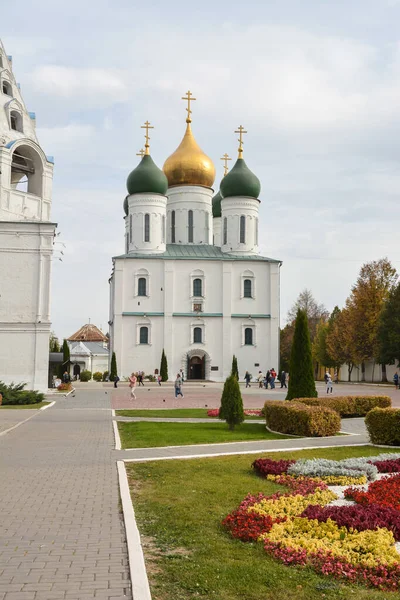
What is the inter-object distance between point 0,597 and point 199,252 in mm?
51084

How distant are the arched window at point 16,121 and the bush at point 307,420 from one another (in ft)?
79.1

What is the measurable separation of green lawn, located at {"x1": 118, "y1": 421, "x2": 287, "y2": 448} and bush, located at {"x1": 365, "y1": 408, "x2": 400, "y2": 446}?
8.30 feet

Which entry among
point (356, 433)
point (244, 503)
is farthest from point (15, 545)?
point (356, 433)

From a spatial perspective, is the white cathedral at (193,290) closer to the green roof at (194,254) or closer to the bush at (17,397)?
the green roof at (194,254)

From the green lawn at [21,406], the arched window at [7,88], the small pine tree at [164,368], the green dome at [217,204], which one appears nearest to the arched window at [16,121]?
the arched window at [7,88]

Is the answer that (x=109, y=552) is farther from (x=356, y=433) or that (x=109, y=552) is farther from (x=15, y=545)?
(x=356, y=433)

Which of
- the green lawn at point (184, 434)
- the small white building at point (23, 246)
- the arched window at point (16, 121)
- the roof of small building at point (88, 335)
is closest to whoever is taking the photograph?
the green lawn at point (184, 434)

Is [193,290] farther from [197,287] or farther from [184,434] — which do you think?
[184,434]

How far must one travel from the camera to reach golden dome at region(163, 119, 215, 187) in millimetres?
56906

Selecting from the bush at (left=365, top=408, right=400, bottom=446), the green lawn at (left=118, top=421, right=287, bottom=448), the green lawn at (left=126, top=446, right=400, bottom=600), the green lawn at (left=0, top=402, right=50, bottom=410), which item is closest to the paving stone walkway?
the green lawn at (left=126, top=446, right=400, bottom=600)

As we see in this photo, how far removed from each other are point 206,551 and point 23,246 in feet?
96.0

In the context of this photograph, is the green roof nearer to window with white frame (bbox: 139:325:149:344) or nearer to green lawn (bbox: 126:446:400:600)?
window with white frame (bbox: 139:325:149:344)

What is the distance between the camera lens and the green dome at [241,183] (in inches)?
2191

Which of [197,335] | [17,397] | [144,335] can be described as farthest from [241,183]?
[17,397]
